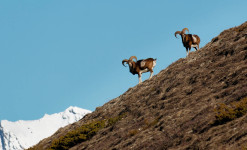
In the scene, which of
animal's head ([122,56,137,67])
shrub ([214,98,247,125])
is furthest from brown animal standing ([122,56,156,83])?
shrub ([214,98,247,125])

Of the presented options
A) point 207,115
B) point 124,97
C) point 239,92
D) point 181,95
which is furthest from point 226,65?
point 124,97

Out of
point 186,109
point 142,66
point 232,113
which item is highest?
point 142,66

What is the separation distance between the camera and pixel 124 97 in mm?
30031

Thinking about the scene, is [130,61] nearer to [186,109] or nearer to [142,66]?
[142,66]

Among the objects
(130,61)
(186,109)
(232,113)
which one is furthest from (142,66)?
(232,113)

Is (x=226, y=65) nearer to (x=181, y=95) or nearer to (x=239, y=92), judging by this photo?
(x=181, y=95)

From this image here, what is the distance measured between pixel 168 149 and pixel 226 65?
9.86 m

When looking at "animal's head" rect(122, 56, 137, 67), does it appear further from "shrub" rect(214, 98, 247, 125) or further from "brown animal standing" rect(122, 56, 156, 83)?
"shrub" rect(214, 98, 247, 125)

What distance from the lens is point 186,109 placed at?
18859 millimetres

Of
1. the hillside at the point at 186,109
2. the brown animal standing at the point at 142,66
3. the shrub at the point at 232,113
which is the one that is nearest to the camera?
the hillside at the point at 186,109

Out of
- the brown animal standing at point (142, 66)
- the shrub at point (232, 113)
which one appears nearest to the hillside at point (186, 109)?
the shrub at point (232, 113)

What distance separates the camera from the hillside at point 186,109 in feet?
48.9

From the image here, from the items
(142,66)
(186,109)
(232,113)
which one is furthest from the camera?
(142,66)

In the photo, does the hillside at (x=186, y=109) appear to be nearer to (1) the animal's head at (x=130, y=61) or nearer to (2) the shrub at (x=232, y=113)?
(2) the shrub at (x=232, y=113)
